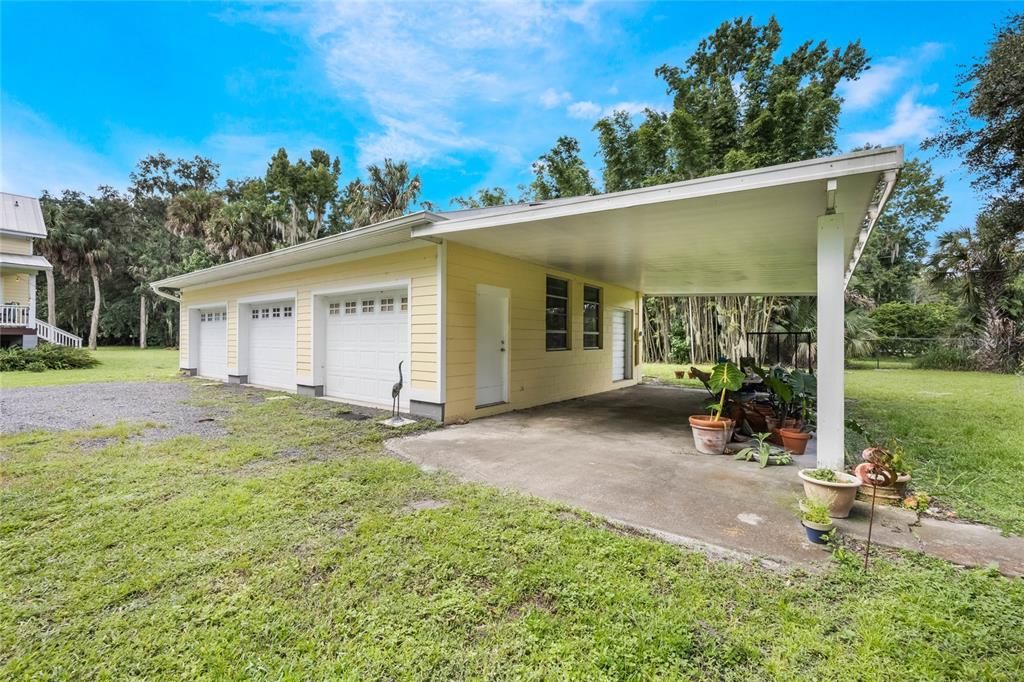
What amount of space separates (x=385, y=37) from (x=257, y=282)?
18.5ft

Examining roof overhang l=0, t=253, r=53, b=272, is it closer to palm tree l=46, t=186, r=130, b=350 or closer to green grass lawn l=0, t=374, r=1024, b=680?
palm tree l=46, t=186, r=130, b=350

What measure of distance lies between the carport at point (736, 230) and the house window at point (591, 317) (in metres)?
1.12

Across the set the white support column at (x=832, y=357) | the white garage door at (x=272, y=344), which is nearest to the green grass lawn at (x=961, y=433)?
the white support column at (x=832, y=357)

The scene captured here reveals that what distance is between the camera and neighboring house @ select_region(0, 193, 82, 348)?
14219 mm

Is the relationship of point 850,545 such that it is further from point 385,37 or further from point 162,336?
point 162,336

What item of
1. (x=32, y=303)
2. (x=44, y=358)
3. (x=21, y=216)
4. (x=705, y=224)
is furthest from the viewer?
(x=21, y=216)

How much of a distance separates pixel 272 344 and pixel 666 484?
883 cm

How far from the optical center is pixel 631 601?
1945 millimetres

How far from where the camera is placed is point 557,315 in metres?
8.23

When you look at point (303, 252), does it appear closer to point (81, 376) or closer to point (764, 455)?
point (764, 455)

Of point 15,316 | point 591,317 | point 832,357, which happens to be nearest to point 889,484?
point 832,357

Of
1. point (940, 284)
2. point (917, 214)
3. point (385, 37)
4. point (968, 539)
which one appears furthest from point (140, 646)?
point (917, 214)

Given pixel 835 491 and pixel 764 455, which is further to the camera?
pixel 764 455

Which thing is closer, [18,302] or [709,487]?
[709,487]
